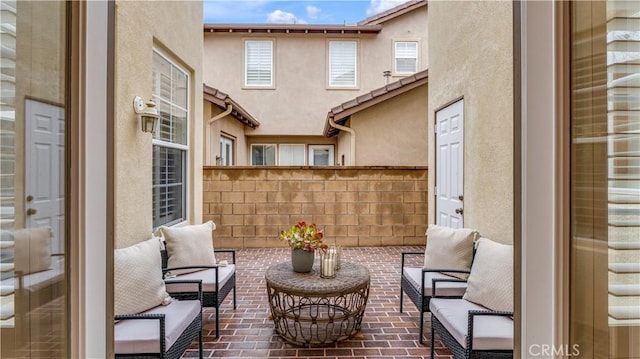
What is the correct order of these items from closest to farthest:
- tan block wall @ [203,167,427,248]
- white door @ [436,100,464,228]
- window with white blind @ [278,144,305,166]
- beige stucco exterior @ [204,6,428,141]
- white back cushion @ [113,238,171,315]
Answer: white back cushion @ [113,238,171,315]
white door @ [436,100,464,228]
tan block wall @ [203,167,427,248]
beige stucco exterior @ [204,6,428,141]
window with white blind @ [278,144,305,166]

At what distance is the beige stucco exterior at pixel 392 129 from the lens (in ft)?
23.7

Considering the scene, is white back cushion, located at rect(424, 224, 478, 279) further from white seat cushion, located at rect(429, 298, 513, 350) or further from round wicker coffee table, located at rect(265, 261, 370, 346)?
round wicker coffee table, located at rect(265, 261, 370, 346)

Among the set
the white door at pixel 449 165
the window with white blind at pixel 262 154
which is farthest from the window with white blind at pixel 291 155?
the white door at pixel 449 165

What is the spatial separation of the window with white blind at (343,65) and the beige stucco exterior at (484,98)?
5.62m

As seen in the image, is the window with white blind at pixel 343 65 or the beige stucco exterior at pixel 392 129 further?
the window with white blind at pixel 343 65

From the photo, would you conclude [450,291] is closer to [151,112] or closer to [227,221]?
[151,112]

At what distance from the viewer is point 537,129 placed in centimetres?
80

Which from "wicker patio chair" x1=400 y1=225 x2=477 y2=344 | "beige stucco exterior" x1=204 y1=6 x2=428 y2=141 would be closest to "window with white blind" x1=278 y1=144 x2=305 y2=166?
"beige stucco exterior" x1=204 y1=6 x2=428 y2=141

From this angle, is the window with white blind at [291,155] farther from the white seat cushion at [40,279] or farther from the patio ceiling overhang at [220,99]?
the white seat cushion at [40,279]

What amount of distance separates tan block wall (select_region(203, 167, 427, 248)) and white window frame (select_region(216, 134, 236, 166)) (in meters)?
1.88

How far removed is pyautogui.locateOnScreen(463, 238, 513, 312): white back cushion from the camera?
2.25 meters

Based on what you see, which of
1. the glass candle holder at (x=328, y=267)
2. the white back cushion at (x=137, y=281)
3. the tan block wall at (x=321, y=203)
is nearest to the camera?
the white back cushion at (x=137, y=281)

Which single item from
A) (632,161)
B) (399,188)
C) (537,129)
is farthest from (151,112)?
(399,188)

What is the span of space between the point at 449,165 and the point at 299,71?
659 centimetres
